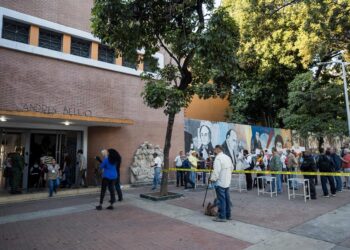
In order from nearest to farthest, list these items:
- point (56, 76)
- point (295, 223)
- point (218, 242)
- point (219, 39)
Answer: point (218, 242) → point (295, 223) → point (219, 39) → point (56, 76)

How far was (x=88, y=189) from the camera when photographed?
1228 cm

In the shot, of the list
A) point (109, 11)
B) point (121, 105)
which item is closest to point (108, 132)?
point (121, 105)

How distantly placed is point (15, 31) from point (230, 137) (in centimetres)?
1513

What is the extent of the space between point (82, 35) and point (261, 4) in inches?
530

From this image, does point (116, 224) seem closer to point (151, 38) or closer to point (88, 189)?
point (88, 189)

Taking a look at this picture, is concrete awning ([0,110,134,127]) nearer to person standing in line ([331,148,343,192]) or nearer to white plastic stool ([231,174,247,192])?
white plastic stool ([231,174,247,192])

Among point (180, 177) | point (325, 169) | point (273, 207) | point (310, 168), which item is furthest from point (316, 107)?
point (273, 207)

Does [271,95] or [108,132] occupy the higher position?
[271,95]

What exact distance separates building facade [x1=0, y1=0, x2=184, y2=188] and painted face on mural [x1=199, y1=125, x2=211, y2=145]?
4145mm

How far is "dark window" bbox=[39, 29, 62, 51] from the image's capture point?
39.0 ft

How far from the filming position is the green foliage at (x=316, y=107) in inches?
794

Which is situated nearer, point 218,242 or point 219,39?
point 218,242

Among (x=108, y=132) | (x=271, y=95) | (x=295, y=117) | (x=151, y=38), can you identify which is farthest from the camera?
(x=271, y=95)

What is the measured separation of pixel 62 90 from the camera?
468 inches
